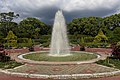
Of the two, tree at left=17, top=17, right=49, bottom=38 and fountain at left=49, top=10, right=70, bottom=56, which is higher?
tree at left=17, top=17, right=49, bottom=38

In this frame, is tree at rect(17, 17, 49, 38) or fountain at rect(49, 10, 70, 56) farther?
tree at rect(17, 17, 49, 38)

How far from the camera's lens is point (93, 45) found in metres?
33.3

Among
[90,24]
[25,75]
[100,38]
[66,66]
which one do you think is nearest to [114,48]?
[66,66]

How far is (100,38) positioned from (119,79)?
29697mm

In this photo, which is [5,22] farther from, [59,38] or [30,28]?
[59,38]

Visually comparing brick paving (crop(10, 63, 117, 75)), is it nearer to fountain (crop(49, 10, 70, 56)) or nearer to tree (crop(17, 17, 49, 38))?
fountain (crop(49, 10, 70, 56))

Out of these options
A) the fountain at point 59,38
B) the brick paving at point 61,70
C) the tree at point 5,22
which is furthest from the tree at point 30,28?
the brick paving at point 61,70

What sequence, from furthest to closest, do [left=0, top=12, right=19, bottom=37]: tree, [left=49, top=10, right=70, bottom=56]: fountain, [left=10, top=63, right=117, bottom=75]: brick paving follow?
[left=0, top=12, right=19, bottom=37]: tree → [left=49, top=10, right=70, bottom=56]: fountain → [left=10, top=63, right=117, bottom=75]: brick paving

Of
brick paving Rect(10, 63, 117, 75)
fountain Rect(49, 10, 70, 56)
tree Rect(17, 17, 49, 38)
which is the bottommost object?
brick paving Rect(10, 63, 117, 75)

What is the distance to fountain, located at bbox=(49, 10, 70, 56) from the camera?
66.9 ft

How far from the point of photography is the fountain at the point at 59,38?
66.9 feet

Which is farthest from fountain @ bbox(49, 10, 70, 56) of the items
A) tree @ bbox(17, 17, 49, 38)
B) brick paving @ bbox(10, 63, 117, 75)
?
tree @ bbox(17, 17, 49, 38)

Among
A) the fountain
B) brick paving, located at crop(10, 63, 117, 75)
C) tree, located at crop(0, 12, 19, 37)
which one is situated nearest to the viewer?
brick paving, located at crop(10, 63, 117, 75)

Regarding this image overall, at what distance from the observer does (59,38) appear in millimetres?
20734
